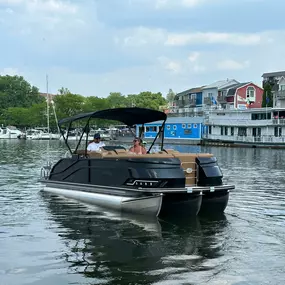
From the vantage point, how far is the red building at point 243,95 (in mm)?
93188

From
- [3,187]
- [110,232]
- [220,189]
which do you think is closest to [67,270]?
[110,232]

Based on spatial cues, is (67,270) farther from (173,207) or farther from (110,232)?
(173,207)

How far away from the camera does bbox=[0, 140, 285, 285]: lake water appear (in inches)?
326

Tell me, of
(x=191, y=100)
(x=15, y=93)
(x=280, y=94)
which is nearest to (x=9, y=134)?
(x=15, y=93)

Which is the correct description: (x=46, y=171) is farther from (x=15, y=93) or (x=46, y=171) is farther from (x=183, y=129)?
(x=15, y=93)

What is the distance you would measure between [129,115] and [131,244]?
6228 mm

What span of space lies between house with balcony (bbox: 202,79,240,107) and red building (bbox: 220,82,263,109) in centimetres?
189

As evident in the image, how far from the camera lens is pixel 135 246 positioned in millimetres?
10203

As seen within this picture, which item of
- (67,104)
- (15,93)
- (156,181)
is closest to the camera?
(156,181)

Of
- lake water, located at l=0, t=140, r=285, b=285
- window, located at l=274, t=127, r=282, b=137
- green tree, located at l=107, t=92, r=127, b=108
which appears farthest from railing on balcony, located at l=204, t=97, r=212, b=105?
lake water, located at l=0, t=140, r=285, b=285

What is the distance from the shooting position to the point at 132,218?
12.8 m

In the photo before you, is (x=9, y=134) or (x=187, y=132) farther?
(x=9, y=134)

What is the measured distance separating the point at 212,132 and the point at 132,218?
216 feet

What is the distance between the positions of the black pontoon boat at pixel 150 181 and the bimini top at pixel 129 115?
64mm
